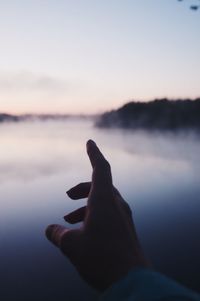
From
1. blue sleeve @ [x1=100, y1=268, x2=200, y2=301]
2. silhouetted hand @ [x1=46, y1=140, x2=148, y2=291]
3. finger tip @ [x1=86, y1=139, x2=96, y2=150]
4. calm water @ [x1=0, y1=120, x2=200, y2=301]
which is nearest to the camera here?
blue sleeve @ [x1=100, y1=268, x2=200, y2=301]

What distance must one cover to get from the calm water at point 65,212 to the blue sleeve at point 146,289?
6.64m

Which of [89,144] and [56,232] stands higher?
[89,144]

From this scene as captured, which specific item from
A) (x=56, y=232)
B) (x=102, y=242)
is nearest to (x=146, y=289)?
(x=102, y=242)

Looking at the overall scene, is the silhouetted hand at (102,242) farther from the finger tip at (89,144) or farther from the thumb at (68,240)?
the finger tip at (89,144)

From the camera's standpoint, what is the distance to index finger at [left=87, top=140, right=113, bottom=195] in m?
0.86

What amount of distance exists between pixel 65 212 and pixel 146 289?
26.4m

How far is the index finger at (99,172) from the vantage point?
857mm

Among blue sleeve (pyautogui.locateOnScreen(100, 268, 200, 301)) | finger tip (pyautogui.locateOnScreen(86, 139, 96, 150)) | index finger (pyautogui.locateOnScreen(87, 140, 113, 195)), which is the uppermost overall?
finger tip (pyautogui.locateOnScreen(86, 139, 96, 150))

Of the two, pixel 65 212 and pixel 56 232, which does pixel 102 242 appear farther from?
pixel 65 212

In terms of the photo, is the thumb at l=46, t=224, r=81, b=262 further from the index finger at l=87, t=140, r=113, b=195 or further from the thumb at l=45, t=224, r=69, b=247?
the index finger at l=87, t=140, r=113, b=195

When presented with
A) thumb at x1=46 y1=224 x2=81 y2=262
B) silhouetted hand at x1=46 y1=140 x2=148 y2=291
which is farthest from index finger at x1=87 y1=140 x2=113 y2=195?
thumb at x1=46 y1=224 x2=81 y2=262

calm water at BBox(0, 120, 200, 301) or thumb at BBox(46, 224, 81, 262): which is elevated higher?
thumb at BBox(46, 224, 81, 262)

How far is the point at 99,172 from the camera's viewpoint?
2.91 feet

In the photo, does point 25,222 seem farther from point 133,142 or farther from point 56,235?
point 133,142
